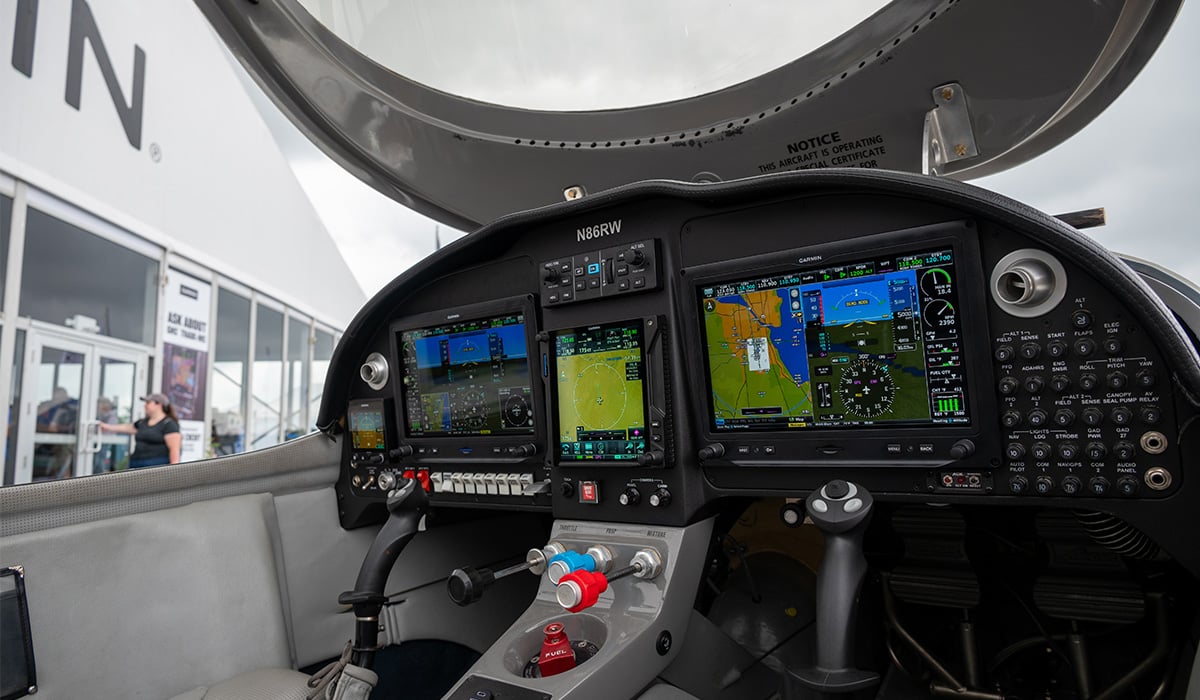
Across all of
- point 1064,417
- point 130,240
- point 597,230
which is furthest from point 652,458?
point 130,240

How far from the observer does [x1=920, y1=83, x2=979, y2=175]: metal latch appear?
1.56 meters

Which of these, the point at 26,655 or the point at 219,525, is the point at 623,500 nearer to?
the point at 219,525

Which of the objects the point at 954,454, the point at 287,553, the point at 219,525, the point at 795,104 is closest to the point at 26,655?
the point at 219,525

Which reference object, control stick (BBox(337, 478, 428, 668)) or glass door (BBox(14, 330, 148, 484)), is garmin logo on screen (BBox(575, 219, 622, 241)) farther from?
glass door (BBox(14, 330, 148, 484))

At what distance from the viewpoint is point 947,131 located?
5.42 feet

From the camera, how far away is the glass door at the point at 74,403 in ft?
12.9

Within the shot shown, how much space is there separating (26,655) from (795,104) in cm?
209

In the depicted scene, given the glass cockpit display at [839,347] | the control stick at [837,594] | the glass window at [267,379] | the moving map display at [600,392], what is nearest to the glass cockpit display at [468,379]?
the moving map display at [600,392]

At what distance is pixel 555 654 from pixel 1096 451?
1.11 metres

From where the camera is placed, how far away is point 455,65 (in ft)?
6.18

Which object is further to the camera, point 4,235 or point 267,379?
point 267,379

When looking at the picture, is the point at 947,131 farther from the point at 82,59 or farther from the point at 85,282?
the point at 82,59

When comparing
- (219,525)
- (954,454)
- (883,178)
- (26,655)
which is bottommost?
(26,655)

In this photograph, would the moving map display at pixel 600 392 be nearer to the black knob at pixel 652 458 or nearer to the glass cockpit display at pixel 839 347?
the black knob at pixel 652 458
